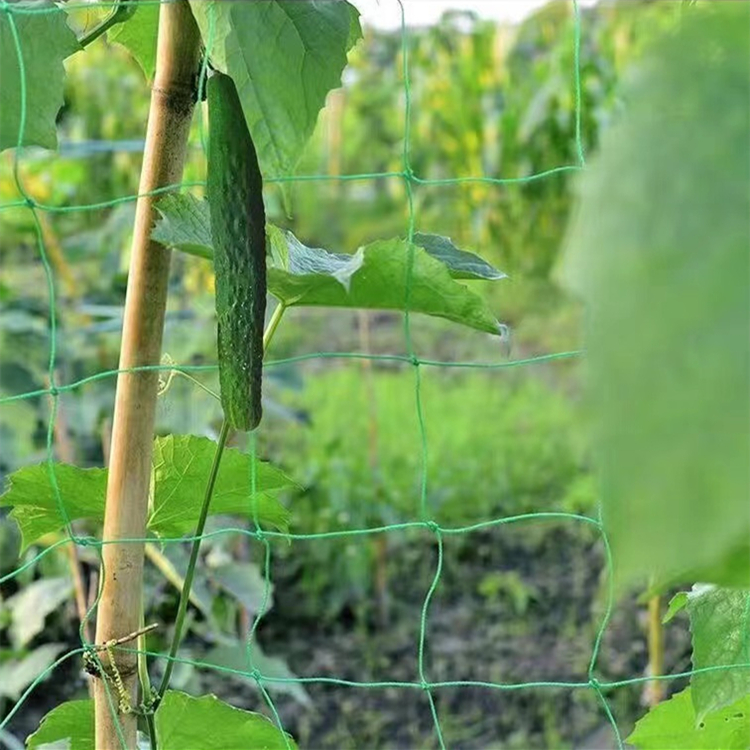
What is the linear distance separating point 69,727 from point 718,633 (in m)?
0.27

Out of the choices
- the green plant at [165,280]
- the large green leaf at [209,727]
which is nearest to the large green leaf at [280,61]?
the green plant at [165,280]

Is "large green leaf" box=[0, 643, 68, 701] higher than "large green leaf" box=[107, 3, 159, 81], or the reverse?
"large green leaf" box=[107, 3, 159, 81]

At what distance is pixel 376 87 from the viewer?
524 centimetres

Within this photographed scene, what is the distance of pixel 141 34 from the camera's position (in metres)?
0.51

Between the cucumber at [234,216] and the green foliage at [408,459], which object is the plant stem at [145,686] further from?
the green foliage at [408,459]

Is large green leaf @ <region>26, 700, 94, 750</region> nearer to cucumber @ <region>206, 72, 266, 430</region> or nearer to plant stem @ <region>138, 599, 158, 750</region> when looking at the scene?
plant stem @ <region>138, 599, 158, 750</region>

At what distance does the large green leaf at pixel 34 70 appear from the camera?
44 cm

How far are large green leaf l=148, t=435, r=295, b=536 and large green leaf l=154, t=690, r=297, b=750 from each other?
75 mm

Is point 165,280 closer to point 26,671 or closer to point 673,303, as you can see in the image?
point 673,303

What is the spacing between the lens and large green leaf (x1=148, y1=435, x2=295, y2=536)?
1.71 ft

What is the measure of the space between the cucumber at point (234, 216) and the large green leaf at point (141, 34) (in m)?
0.12

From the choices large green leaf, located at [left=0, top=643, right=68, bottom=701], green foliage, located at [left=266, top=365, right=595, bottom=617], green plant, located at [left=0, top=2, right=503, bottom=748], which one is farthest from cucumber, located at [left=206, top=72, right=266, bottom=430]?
green foliage, located at [left=266, top=365, right=595, bottom=617]

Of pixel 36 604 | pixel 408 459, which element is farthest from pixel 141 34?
pixel 408 459

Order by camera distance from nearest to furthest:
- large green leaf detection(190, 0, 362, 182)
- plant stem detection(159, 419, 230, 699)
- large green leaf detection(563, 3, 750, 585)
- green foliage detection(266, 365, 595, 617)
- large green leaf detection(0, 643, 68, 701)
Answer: large green leaf detection(563, 3, 750, 585) < large green leaf detection(190, 0, 362, 182) < plant stem detection(159, 419, 230, 699) < large green leaf detection(0, 643, 68, 701) < green foliage detection(266, 365, 595, 617)
